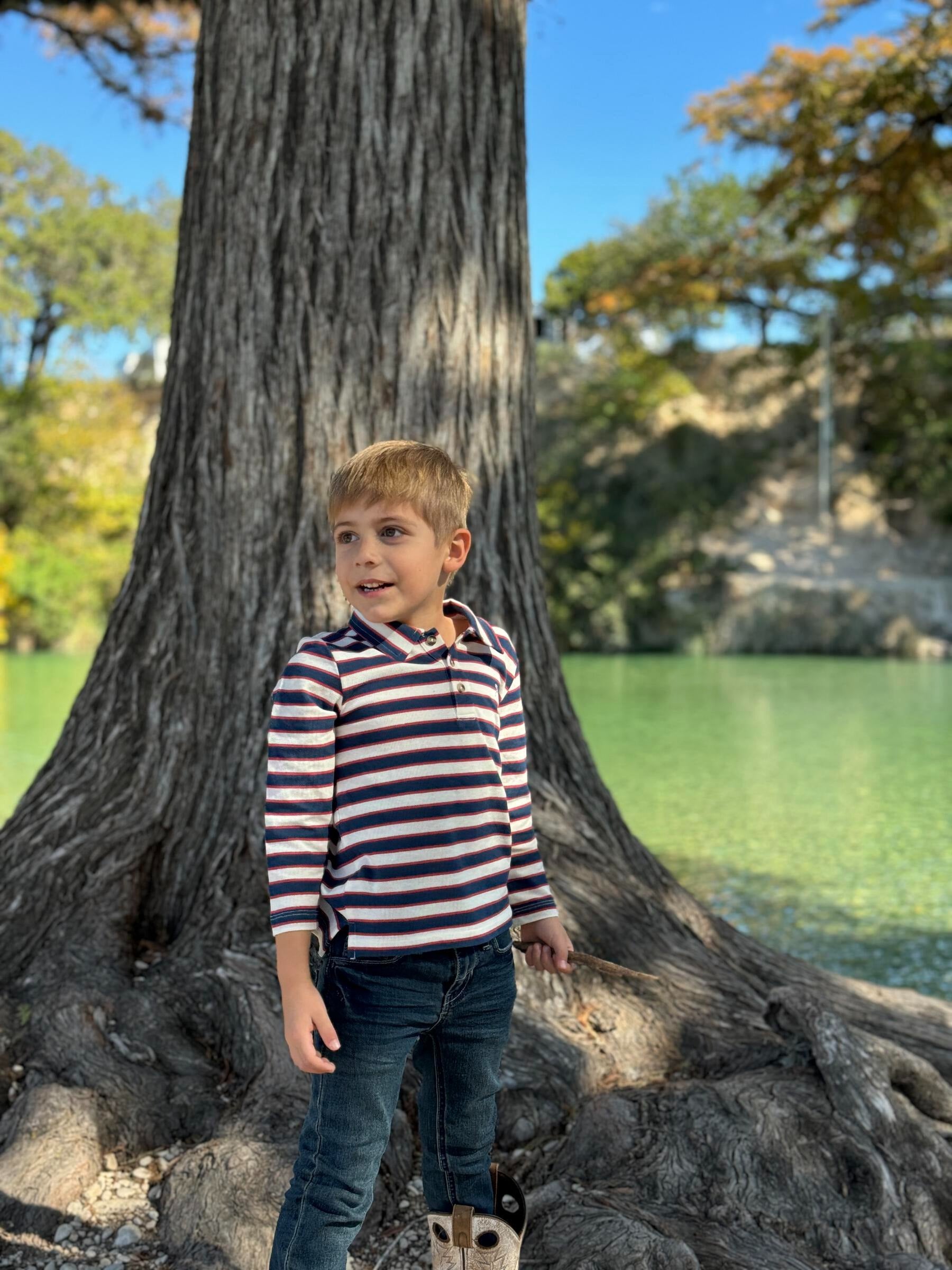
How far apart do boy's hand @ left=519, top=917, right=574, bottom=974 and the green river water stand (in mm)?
2420

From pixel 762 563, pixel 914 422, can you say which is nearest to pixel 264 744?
pixel 762 563

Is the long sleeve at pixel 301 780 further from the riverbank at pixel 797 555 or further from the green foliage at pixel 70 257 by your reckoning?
the green foliage at pixel 70 257

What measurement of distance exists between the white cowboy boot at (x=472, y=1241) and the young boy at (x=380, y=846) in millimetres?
187

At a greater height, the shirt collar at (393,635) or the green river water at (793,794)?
the shirt collar at (393,635)

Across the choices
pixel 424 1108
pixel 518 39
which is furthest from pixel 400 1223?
pixel 518 39

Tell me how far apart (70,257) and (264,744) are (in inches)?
1027

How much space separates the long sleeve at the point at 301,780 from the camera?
1.58m

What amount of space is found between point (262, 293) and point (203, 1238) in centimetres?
196

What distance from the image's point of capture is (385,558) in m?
1.67

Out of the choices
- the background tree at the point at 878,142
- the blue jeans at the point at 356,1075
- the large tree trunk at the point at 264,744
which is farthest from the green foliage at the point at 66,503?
the blue jeans at the point at 356,1075

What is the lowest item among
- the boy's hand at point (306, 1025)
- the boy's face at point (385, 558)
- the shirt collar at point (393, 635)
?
the boy's hand at point (306, 1025)

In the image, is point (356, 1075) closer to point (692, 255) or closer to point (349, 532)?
point (349, 532)

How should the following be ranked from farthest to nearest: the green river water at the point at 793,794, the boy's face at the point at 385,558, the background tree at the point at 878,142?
the background tree at the point at 878,142 < the green river water at the point at 793,794 < the boy's face at the point at 385,558

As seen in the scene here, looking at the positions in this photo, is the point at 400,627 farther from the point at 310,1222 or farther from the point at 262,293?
the point at 262,293
